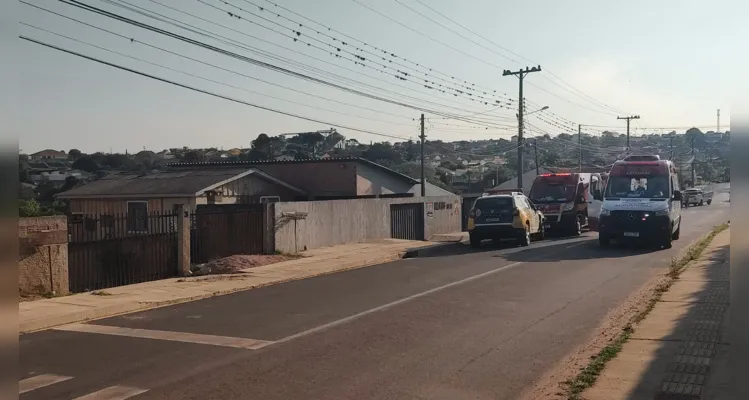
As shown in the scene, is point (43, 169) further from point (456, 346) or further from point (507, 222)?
point (456, 346)

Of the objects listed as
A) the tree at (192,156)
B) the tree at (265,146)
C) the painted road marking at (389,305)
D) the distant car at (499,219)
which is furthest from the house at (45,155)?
the tree at (265,146)

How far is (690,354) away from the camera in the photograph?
7.75m

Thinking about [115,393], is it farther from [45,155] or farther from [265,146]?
[265,146]

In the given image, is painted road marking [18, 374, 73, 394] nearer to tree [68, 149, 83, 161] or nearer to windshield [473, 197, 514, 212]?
windshield [473, 197, 514, 212]

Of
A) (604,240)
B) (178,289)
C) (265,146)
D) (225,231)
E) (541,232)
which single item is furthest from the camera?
(265,146)

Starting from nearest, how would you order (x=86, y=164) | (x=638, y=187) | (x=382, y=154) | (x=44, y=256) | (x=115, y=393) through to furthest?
(x=115, y=393)
(x=44, y=256)
(x=638, y=187)
(x=86, y=164)
(x=382, y=154)

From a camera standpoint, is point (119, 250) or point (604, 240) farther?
point (604, 240)

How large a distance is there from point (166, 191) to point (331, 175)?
981 cm

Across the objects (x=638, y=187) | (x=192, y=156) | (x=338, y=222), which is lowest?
(x=338, y=222)

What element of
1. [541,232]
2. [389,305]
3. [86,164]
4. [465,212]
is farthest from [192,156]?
[389,305]

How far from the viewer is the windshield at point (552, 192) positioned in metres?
30.0

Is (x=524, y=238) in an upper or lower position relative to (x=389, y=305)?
upper

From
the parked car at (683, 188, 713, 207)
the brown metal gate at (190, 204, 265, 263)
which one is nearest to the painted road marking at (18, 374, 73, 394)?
the brown metal gate at (190, 204, 265, 263)

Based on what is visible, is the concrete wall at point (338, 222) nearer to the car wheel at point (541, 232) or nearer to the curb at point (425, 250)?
the curb at point (425, 250)
